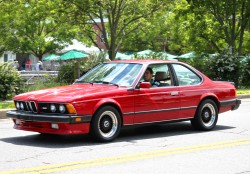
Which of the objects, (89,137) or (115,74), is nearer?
(89,137)

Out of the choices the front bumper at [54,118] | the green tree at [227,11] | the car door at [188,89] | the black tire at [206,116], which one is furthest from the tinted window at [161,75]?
the green tree at [227,11]

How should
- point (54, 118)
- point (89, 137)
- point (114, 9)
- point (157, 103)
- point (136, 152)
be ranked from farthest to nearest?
point (114, 9)
point (157, 103)
point (89, 137)
point (54, 118)
point (136, 152)

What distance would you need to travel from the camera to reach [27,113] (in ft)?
26.7

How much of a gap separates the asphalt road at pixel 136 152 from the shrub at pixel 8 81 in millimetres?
5616

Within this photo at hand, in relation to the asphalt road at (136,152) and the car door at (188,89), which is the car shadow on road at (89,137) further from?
the car door at (188,89)

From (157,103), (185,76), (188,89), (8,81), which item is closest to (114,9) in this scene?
(8,81)

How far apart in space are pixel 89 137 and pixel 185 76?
2.43m

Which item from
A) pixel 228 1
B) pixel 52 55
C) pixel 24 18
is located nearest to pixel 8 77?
pixel 228 1

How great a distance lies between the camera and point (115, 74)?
9008 mm

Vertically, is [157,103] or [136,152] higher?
[157,103]

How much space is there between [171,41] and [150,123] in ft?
134

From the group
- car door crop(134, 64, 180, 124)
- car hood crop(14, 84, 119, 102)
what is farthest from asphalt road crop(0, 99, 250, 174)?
car hood crop(14, 84, 119, 102)

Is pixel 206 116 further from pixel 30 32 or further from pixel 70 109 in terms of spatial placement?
pixel 30 32

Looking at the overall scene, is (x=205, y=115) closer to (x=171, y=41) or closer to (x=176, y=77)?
(x=176, y=77)
